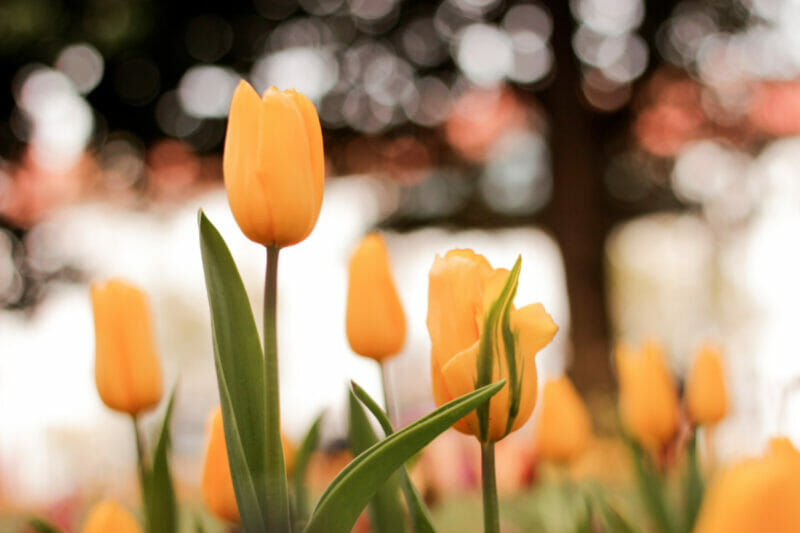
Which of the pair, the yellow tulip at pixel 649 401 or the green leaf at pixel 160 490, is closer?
the green leaf at pixel 160 490

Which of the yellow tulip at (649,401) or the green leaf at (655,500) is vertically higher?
the yellow tulip at (649,401)

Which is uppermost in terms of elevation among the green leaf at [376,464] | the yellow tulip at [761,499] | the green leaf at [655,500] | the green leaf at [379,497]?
the yellow tulip at [761,499]

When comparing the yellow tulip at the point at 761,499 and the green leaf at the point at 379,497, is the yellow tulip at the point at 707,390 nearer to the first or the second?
the green leaf at the point at 379,497

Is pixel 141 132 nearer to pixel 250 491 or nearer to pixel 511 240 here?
pixel 511 240

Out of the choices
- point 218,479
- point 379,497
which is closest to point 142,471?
point 218,479

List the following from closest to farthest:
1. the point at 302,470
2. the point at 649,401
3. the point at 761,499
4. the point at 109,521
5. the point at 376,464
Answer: the point at 761,499 → the point at 376,464 → the point at 109,521 → the point at 302,470 → the point at 649,401

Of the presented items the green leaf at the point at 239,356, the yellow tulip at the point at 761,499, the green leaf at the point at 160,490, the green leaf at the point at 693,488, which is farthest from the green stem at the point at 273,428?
the green leaf at the point at 693,488

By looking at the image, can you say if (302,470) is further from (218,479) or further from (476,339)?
(476,339)
